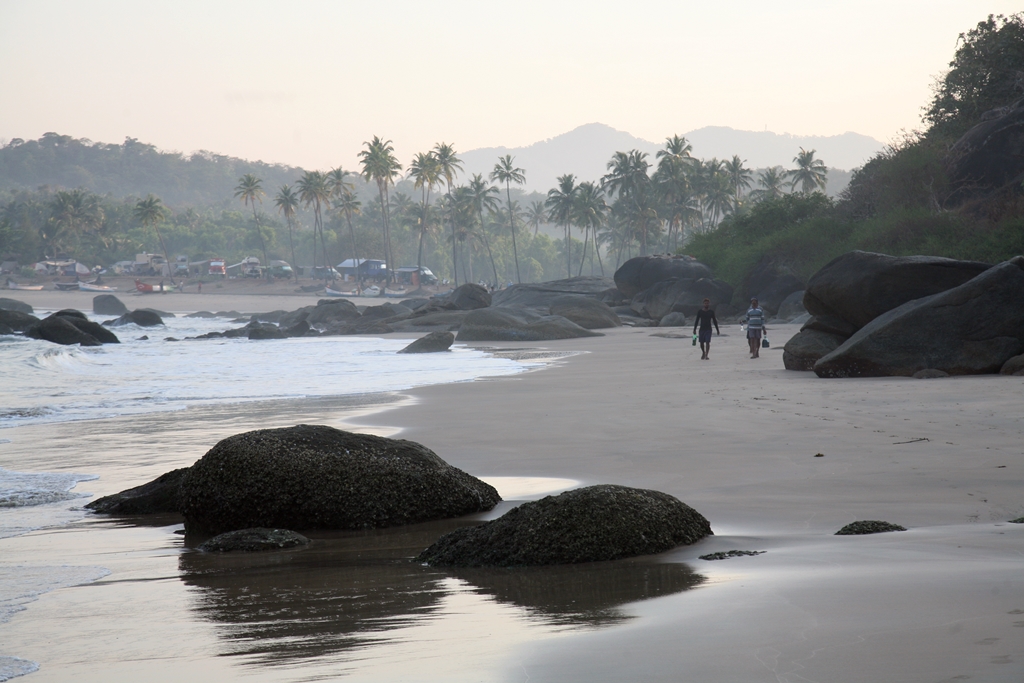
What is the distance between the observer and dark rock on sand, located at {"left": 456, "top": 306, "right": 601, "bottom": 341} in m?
32.6

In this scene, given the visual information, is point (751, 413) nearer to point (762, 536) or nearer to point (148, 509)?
point (762, 536)

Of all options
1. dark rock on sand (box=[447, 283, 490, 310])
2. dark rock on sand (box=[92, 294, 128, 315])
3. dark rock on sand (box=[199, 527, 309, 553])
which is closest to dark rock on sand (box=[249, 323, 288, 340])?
dark rock on sand (box=[447, 283, 490, 310])

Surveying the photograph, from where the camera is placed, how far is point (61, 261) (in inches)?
3989

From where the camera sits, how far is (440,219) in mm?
110188

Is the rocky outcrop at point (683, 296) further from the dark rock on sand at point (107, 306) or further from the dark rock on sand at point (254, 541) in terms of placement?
the dark rock on sand at point (107, 306)

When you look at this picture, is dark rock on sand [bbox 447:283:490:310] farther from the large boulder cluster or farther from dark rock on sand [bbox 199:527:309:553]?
dark rock on sand [bbox 199:527:309:553]

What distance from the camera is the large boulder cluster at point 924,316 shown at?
41.4ft

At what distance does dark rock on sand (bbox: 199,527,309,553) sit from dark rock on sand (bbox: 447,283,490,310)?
36.4m

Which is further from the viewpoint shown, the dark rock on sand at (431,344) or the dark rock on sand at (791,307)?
the dark rock on sand at (791,307)

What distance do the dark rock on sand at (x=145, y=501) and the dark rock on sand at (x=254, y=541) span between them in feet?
4.01

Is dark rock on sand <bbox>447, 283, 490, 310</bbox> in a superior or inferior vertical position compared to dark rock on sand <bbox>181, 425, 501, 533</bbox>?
superior

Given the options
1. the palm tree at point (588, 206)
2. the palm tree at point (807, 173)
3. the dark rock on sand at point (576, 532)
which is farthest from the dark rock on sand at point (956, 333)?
the palm tree at point (807, 173)

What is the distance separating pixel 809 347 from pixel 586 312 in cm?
2426

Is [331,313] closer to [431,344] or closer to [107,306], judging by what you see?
[431,344]
